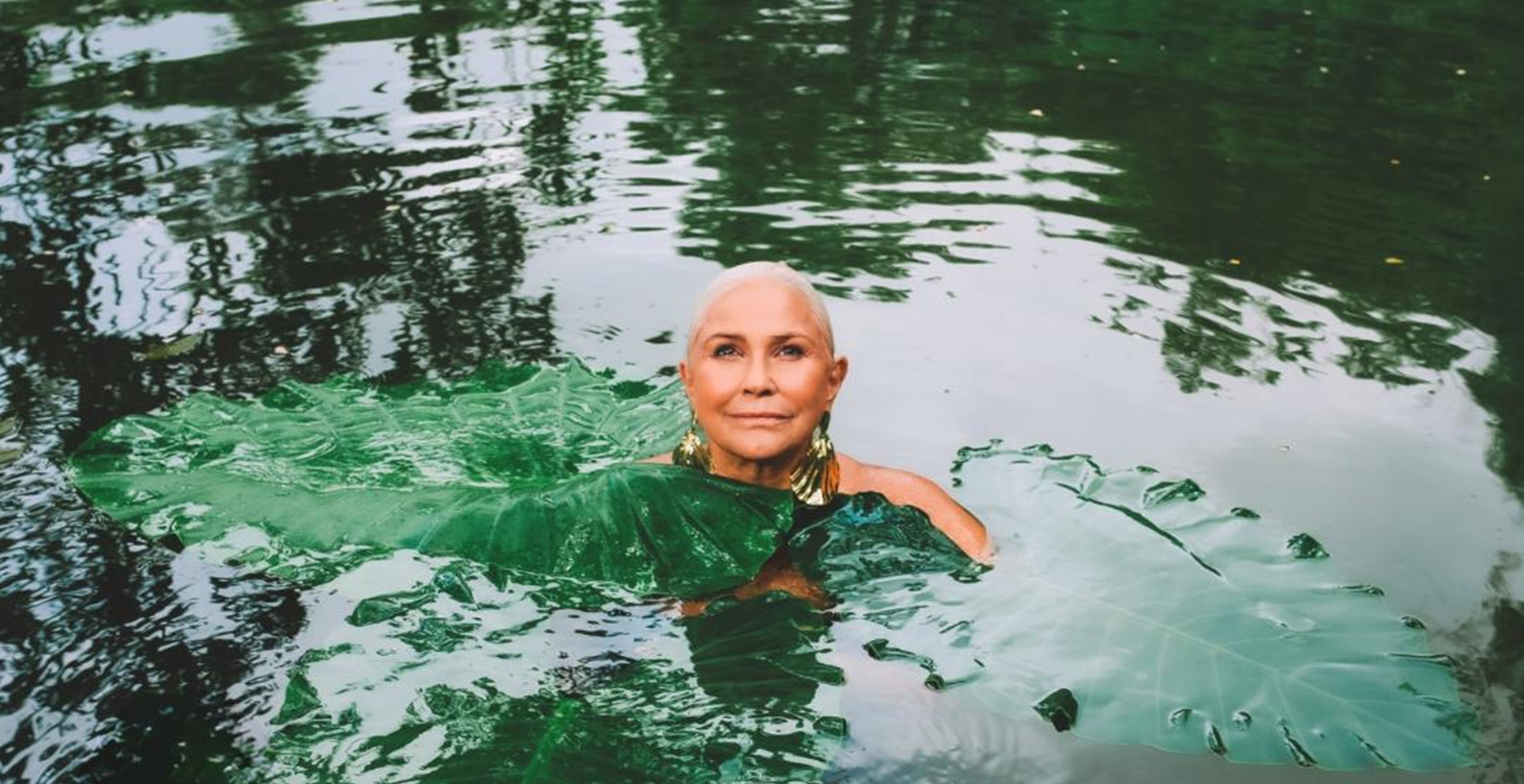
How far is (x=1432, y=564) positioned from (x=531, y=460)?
7.49 ft

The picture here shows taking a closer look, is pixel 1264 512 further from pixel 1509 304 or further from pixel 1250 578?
pixel 1509 304

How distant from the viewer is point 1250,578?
120 inches

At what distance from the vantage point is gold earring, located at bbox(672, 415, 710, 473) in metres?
3.32

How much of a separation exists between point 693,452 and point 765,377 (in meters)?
0.41

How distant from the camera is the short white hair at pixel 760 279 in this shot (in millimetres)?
3094

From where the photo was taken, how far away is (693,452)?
3.35m

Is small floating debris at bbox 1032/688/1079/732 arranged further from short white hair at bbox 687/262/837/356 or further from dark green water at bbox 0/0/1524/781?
short white hair at bbox 687/262/837/356

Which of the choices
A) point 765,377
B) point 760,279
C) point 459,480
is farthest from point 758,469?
point 459,480

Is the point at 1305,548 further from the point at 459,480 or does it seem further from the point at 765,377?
the point at 459,480

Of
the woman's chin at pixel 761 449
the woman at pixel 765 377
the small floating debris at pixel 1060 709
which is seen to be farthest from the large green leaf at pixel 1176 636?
the woman's chin at pixel 761 449

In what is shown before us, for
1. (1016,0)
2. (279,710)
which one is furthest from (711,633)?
(1016,0)

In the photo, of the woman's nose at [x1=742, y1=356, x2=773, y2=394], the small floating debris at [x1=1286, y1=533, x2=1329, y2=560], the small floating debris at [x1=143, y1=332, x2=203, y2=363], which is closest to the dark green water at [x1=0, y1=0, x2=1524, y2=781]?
the small floating debris at [x1=143, y1=332, x2=203, y2=363]

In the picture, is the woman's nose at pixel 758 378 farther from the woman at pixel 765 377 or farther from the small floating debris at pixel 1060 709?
the small floating debris at pixel 1060 709

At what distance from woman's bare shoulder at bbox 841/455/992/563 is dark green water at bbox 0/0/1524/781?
551mm
